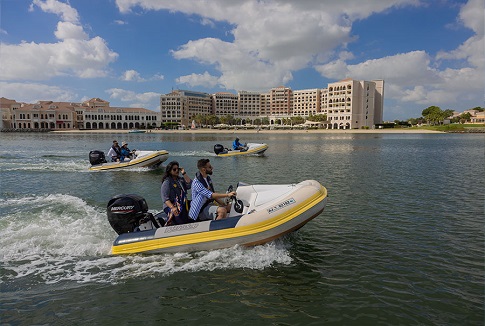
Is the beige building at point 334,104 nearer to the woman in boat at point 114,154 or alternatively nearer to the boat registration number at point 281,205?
the woman in boat at point 114,154

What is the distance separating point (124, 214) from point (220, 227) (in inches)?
97.4

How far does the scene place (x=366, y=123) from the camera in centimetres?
15362

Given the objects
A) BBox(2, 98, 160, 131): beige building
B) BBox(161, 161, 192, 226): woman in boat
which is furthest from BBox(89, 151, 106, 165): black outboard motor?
BBox(2, 98, 160, 131): beige building

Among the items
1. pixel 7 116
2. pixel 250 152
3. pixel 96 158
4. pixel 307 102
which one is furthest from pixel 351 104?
pixel 7 116

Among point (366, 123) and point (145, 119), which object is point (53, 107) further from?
point (366, 123)

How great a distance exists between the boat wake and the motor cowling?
729 mm

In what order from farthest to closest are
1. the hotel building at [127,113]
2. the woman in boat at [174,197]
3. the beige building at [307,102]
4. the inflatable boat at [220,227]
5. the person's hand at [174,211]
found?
the beige building at [307,102] < the hotel building at [127,113] < the woman in boat at [174,197] < the person's hand at [174,211] < the inflatable boat at [220,227]

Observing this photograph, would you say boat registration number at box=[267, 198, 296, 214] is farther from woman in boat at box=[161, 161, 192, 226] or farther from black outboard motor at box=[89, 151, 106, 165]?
black outboard motor at box=[89, 151, 106, 165]

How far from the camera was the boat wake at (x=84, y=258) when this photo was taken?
274 inches

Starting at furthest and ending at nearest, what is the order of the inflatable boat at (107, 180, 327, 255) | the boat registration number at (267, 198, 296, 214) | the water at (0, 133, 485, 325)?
1. the boat registration number at (267, 198, 296, 214)
2. the inflatable boat at (107, 180, 327, 255)
3. the water at (0, 133, 485, 325)

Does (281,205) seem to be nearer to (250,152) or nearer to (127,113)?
(250,152)

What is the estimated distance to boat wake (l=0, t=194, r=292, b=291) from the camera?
696 cm

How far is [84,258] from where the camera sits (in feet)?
25.6

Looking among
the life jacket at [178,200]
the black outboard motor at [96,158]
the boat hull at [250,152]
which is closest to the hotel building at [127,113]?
the boat hull at [250,152]
